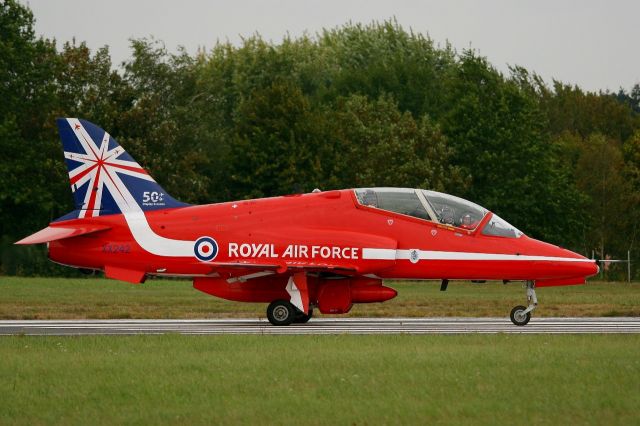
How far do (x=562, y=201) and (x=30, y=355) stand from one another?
2032 inches

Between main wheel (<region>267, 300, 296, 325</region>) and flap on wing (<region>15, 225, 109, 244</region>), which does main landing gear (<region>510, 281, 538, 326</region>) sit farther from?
flap on wing (<region>15, 225, 109, 244</region>)

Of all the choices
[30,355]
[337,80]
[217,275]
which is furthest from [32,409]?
[337,80]

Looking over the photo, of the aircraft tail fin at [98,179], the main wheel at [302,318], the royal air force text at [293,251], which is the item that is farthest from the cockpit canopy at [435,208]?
the aircraft tail fin at [98,179]

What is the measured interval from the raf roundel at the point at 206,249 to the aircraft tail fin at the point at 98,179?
1.25 meters

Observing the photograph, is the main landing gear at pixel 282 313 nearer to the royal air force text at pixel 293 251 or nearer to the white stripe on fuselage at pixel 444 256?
the royal air force text at pixel 293 251

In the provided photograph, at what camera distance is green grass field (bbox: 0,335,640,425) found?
1314 cm

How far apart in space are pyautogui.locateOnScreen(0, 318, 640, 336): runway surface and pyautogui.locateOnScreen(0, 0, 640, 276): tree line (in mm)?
33799

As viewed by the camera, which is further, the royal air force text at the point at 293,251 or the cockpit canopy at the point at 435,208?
the cockpit canopy at the point at 435,208

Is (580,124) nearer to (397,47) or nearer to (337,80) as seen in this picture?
(397,47)

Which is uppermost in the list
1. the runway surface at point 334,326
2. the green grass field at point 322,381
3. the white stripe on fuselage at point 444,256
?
the white stripe on fuselage at point 444,256

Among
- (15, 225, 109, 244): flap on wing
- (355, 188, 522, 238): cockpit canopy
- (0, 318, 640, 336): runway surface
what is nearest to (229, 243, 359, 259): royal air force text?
(355, 188, 522, 238): cockpit canopy

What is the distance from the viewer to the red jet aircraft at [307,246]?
24.2 meters

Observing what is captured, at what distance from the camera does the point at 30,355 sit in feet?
58.1

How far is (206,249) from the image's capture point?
24.6 m
